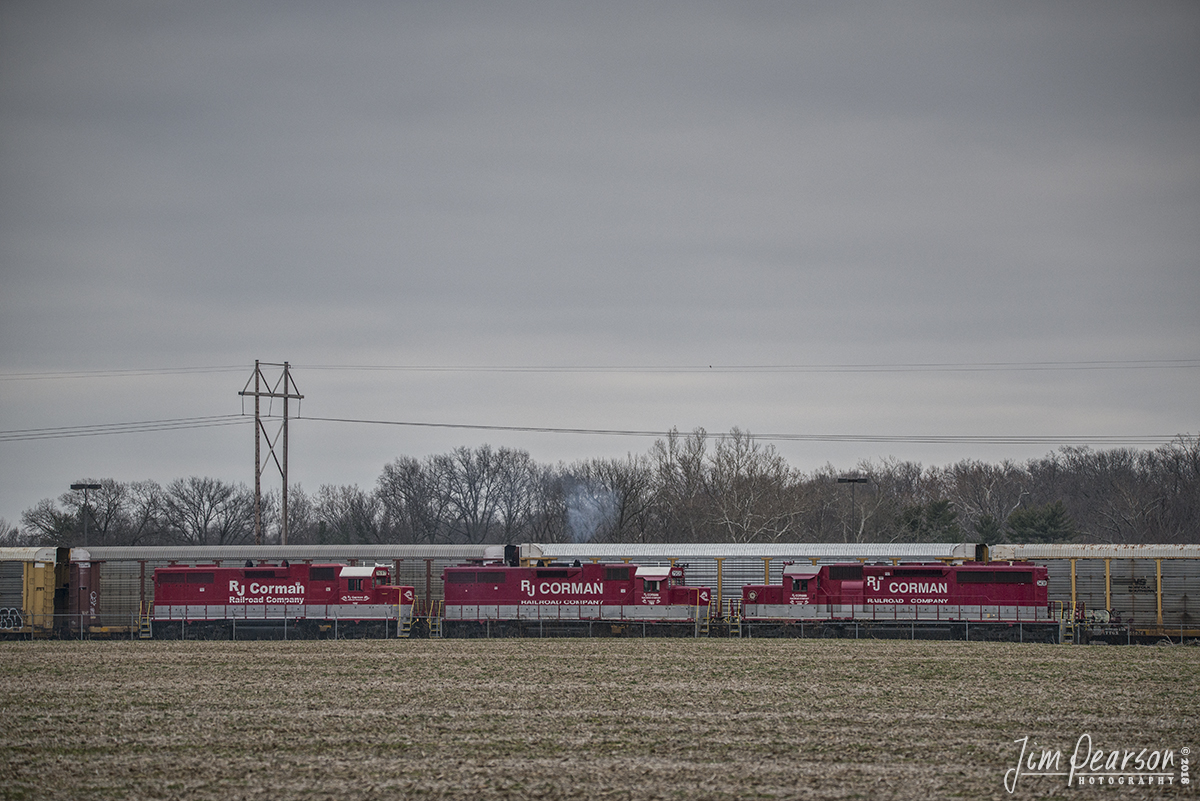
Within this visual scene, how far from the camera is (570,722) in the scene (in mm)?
22688

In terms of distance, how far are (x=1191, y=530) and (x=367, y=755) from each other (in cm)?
9754

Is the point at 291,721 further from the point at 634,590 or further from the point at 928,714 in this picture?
the point at 634,590

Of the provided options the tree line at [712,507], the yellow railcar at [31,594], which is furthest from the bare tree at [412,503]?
the yellow railcar at [31,594]

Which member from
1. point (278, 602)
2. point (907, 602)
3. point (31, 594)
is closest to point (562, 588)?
point (278, 602)

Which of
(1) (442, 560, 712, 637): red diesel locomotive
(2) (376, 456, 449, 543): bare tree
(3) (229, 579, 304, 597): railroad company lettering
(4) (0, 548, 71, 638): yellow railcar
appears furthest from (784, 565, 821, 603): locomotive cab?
(2) (376, 456, 449, 543): bare tree

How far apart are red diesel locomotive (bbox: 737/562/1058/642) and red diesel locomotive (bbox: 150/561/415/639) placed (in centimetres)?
1505

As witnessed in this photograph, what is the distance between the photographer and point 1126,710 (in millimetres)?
23969

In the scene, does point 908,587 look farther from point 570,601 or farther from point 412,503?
point 412,503

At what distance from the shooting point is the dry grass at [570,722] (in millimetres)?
17609

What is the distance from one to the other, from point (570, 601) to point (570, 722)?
80.4ft

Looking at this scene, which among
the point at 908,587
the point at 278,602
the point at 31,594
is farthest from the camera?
the point at 31,594

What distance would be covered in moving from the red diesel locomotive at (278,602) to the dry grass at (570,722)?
34.9 ft

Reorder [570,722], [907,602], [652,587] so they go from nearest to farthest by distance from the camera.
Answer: [570,722] → [907,602] → [652,587]

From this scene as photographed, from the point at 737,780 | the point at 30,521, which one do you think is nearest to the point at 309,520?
the point at 30,521
